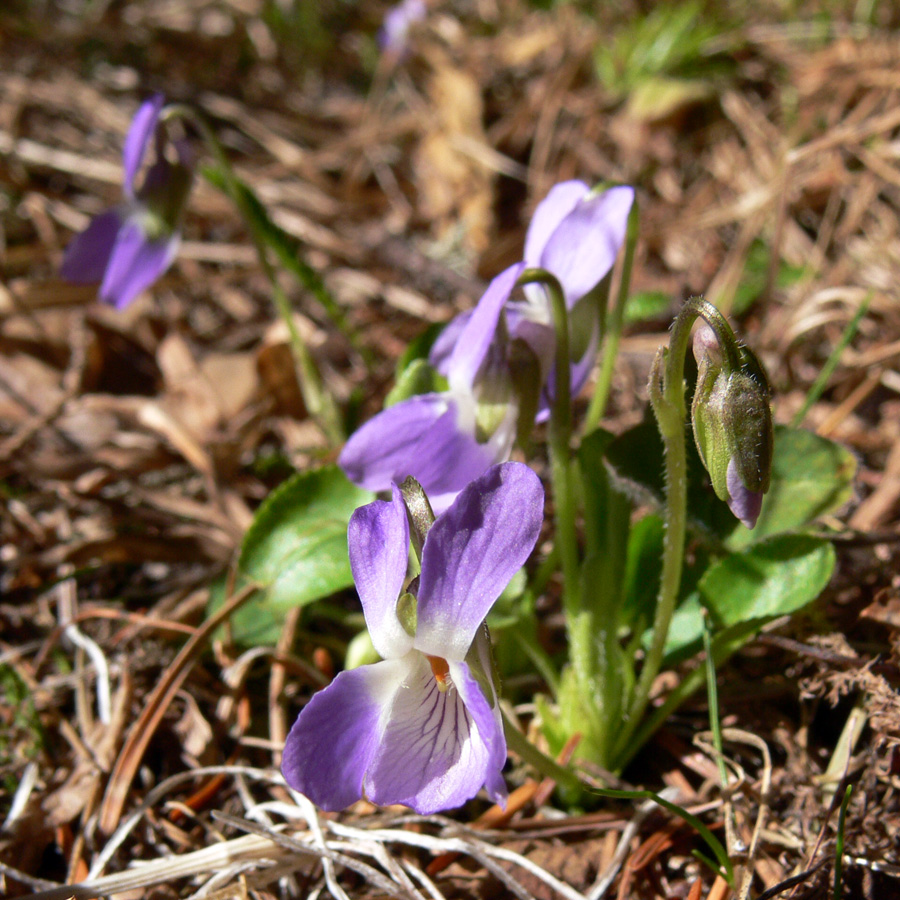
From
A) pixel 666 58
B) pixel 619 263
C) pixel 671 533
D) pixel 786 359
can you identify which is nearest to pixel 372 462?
pixel 671 533

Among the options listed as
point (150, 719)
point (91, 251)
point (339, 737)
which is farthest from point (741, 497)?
point (91, 251)

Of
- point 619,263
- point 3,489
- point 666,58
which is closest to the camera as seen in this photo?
point 3,489

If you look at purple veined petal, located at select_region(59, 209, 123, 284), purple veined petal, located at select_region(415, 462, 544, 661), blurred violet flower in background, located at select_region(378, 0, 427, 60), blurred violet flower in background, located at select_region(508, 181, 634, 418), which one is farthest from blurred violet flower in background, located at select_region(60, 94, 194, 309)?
blurred violet flower in background, located at select_region(378, 0, 427, 60)

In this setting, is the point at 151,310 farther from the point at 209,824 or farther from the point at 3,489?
the point at 209,824

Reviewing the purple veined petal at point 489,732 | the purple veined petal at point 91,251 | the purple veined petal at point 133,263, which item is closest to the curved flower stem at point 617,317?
the purple veined petal at point 489,732

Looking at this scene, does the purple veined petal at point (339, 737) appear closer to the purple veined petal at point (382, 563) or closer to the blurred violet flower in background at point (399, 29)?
the purple veined petal at point (382, 563)

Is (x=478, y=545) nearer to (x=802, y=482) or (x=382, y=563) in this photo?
(x=382, y=563)
